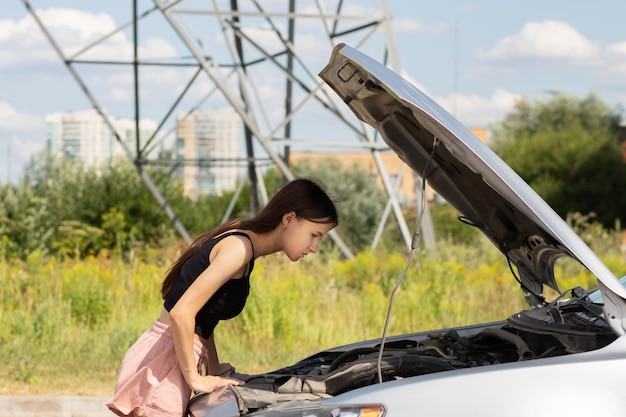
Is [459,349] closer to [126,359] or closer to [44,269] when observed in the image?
[126,359]

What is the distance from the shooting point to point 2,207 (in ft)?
61.1

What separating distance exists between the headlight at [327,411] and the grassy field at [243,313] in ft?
15.1

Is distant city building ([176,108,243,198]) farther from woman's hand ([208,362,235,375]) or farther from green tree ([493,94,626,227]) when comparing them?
woman's hand ([208,362,235,375])

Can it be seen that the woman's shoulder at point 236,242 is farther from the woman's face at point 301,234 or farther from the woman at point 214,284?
the woman's face at point 301,234

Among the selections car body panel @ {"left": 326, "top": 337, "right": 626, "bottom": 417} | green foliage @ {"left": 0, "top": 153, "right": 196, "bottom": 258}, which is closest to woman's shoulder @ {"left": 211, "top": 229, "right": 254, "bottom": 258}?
car body panel @ {"left": 326, "top": 337, "right": 626, "bottom": 417}

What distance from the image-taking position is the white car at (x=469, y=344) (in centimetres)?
325

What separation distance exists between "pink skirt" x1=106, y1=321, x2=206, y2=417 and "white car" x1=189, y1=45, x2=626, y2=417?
0.11 metres

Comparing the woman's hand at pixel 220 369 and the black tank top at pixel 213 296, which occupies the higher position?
the black tank top at pixel 213 296

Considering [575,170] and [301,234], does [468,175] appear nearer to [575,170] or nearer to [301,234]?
[301,234]

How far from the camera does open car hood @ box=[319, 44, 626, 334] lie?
3.35 m

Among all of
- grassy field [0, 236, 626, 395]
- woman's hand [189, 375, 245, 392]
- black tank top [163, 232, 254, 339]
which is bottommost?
woman's hand [189, 375, 245, 392]

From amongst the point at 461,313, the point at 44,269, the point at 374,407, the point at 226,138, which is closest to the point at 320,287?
the point at 461,313

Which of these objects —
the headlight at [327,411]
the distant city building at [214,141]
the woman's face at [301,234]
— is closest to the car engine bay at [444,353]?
the headlight at [327,411]

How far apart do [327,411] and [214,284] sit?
756 millimetres
